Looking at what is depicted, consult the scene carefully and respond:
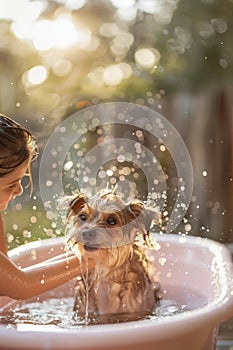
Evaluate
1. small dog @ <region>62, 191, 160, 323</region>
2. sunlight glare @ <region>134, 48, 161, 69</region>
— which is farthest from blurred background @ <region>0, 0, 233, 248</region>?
small dog @ <region>62, 191, 160, 323</region>

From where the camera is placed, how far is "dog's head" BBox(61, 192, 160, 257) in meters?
1.88

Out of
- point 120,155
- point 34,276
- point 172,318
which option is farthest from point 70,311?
point 120,155

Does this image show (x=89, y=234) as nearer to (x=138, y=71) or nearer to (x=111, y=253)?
(x=111, y=253)

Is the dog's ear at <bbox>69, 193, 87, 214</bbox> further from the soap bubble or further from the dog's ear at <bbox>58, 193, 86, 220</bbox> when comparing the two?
the soap bubble

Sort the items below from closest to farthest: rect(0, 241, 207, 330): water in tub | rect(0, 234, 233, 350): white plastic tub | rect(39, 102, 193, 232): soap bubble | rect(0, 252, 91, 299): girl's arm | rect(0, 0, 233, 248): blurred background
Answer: rect(0, 234, 233, 350): white plastic tub
rect(0, 252, 91, 299): girl's arm
rect(0, 241, 207, 330): water in tub
rect(39, 102, 193, 232): soap bubble
rect(0, 0, 233, 248): blurred background

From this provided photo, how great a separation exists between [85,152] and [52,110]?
31 centimetres

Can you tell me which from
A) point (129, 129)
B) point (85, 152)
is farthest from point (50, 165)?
point (129, 129)

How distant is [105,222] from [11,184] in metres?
0.27

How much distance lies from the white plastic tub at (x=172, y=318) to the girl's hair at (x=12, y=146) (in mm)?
503

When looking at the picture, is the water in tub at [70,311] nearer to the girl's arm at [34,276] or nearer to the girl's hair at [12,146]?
the girl's arm at [34,276]

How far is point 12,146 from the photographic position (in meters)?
1.86

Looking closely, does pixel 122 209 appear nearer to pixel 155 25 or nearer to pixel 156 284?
pixel 156 284

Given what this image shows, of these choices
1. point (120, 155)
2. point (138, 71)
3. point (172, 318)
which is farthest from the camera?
point (138, 71)

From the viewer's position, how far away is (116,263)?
199cm
